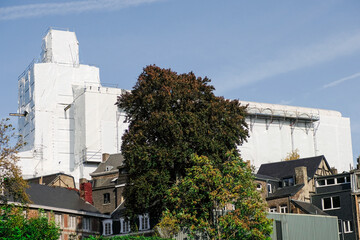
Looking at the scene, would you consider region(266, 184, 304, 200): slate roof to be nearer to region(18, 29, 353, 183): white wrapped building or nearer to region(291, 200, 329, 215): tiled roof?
region(291, 200, 329, 215): tiled roof

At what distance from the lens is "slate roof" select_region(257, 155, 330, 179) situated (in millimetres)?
73438

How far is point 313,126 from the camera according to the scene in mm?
133500

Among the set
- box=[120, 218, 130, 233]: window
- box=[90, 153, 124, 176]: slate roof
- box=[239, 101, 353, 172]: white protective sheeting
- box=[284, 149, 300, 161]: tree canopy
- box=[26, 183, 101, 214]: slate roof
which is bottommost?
box=[120, 218, 130, 233]: window

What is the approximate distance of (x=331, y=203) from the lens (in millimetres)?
68812

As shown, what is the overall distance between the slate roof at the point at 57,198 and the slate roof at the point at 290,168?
21.9 m

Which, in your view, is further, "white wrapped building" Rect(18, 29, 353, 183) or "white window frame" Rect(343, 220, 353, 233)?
"white wrapped building" Rect(18, 29, 353, 183)

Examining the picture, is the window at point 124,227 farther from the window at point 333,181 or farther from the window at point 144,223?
the window at point 333,181

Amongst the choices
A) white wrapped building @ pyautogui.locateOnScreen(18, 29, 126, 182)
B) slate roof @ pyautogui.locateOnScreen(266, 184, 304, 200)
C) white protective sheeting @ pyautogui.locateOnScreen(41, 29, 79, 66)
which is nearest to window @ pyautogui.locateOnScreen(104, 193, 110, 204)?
slate roof @ pyautogui.locateOnScreen(266, 184, 304, 200)

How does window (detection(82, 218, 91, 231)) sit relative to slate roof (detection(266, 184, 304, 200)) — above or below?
below

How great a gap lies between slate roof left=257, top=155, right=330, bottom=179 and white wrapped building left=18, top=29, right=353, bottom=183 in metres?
38.0

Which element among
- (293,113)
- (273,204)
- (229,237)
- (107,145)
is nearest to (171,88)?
(229,237)

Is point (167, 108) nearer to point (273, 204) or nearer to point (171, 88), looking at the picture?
point (171, 88)

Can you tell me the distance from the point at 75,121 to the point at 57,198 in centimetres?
4785

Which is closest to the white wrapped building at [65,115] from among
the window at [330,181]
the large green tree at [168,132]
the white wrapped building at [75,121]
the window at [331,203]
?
the white wrapped building at [75,121]
